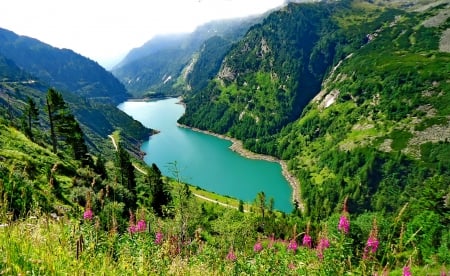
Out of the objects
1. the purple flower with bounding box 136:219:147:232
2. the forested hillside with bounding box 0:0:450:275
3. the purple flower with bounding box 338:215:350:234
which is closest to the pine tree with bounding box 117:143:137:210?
the forested hillside with bounding box 0:0:450:275

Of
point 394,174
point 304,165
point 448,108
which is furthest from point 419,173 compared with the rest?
point 304,165

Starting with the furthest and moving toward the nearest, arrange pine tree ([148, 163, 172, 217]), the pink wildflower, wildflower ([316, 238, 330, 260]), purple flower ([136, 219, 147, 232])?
pine tree ([148, 163, 172, 217]), purple flower ([136, 219, 147, 232]), the pink wildflower, wildflower ([316, 238, 330, 260])

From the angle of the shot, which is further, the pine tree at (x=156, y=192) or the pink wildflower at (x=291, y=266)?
the pine tree at (x=156, y=192)

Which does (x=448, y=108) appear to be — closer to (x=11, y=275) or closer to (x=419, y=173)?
(x=419, y=173)

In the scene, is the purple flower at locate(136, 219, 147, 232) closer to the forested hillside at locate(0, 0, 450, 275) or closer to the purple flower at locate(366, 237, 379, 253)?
the forested hillside at locate(0, 0, 450, 275)

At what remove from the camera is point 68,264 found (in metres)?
5.29

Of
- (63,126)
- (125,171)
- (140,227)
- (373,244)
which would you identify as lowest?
(125,171)

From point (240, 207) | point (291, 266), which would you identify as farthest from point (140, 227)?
point (240, 207)

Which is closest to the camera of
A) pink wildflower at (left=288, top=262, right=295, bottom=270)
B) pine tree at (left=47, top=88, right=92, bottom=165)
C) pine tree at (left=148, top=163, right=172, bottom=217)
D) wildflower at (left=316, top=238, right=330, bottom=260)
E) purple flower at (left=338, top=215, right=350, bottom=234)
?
purple flower at (left=338, top=215, right=350, bottom=234)

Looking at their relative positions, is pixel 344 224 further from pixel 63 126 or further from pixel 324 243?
pixel 63 126

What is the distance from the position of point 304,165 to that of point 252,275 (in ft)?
617

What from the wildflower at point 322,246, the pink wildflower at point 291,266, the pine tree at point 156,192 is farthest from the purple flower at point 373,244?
the pine tree at point 156,192

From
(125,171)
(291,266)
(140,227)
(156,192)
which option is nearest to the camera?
(291,266)

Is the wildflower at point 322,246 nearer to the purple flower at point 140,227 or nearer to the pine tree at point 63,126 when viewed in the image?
the purple flower at point 140,227
